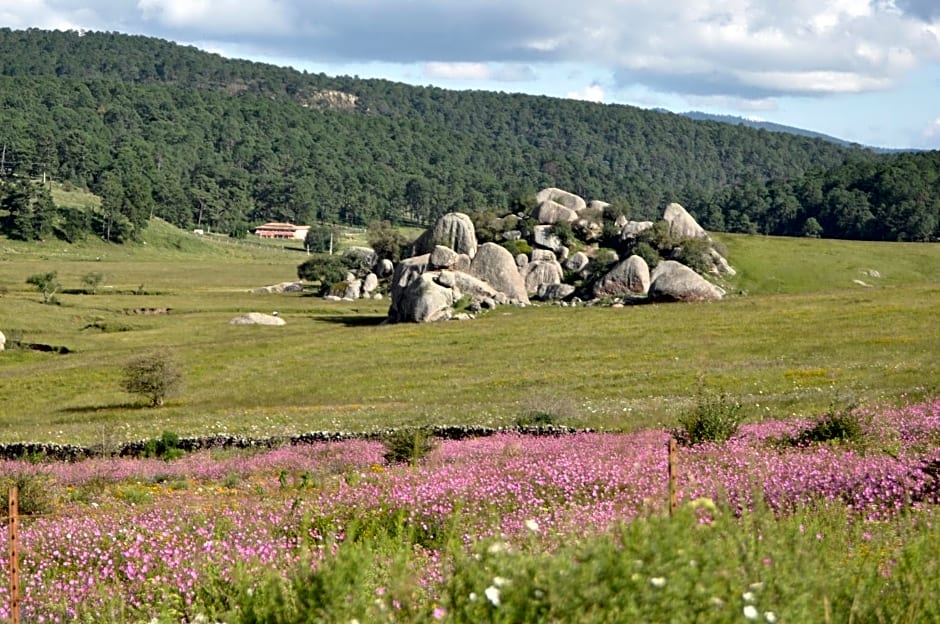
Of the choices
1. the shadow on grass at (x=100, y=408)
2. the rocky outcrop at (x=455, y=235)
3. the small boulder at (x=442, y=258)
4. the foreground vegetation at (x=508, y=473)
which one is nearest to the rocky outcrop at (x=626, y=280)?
the foreground vegetation at (x=508, y=473)

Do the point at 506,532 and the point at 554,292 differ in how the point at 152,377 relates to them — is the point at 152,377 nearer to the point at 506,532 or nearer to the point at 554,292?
the point at 506,532

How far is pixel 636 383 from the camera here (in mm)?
42188

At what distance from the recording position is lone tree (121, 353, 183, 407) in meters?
45.1

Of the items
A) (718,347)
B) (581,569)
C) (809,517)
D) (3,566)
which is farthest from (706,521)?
(718,347)

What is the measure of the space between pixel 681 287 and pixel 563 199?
26.6m

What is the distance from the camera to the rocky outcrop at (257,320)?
79.7m

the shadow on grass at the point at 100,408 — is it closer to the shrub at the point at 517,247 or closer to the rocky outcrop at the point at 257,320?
the rocky outcrop at the point at 257,320

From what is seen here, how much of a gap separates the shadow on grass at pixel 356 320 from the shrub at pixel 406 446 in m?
51.4

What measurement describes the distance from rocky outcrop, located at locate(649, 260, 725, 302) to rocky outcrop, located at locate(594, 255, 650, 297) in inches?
121

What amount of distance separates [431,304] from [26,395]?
92.5 ft

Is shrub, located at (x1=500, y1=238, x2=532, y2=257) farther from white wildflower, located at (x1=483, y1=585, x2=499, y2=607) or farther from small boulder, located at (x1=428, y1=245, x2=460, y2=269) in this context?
white wildflower, located at (x1=483, y1=585, x2=499, y2=607)

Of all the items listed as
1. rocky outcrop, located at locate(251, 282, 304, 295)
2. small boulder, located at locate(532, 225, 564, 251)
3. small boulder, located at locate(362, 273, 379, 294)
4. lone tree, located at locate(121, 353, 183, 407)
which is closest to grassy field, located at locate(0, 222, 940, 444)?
lone tree, located at locate(121, 353, 183, 407)

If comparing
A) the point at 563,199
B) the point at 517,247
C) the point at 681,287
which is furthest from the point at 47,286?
the point at 681,287

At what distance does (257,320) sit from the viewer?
80.2m
